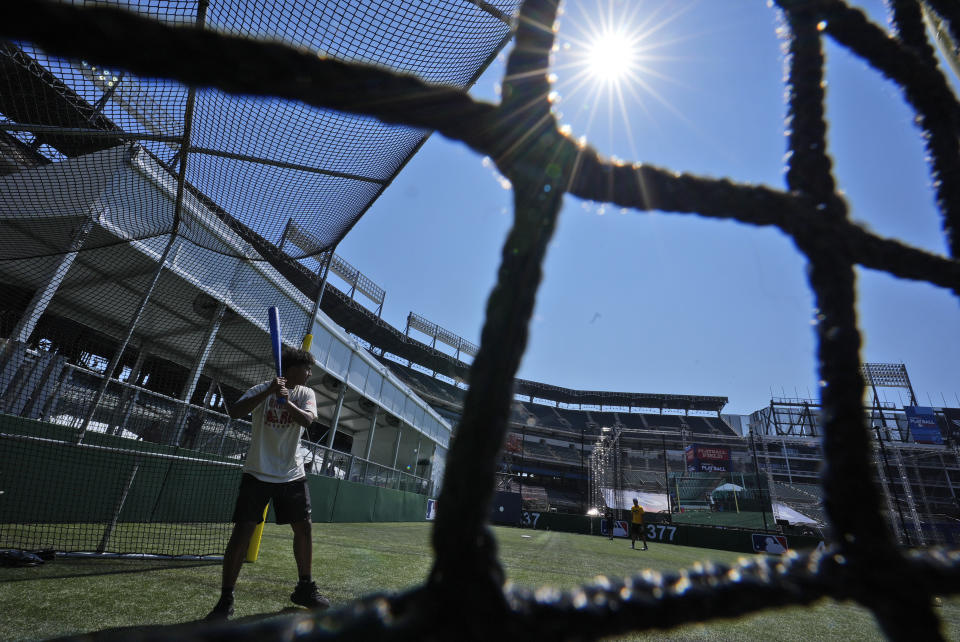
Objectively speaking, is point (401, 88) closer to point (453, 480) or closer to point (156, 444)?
point (453, 480)

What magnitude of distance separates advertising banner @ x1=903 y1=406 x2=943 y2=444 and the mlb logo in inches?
1009

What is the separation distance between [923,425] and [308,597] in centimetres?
4628

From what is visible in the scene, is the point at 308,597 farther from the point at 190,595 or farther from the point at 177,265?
the point at 177,265

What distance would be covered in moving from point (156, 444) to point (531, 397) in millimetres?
48566

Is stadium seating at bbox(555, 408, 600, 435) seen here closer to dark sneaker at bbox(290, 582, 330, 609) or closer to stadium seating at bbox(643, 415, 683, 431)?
stadium seating at bbox(643, 415, 683, 431)

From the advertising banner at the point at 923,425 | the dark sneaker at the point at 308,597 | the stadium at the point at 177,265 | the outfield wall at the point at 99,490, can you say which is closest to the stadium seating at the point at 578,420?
the advertising banner at the point at 923,425

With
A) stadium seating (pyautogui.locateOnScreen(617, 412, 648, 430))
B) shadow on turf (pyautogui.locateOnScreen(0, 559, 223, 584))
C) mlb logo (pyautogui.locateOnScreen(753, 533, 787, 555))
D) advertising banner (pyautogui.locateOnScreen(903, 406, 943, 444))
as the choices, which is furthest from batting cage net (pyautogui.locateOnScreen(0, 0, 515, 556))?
stadium seating (pyautogui.locateOnScreen(617, 412, 648, 430))

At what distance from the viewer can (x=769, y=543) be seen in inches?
629

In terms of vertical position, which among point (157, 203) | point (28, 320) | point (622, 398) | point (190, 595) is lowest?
point (190, 595)

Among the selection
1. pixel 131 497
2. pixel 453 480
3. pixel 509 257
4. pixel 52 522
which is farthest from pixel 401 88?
pixel 131 497

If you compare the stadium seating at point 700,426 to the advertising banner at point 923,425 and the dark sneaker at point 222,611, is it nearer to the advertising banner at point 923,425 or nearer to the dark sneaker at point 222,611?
the advertising banner at point 923,425

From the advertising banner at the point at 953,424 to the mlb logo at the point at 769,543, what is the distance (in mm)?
30959

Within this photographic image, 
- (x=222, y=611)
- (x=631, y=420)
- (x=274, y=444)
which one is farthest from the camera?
(x=631, y=420)

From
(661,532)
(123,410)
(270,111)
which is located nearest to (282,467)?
(270,111)
